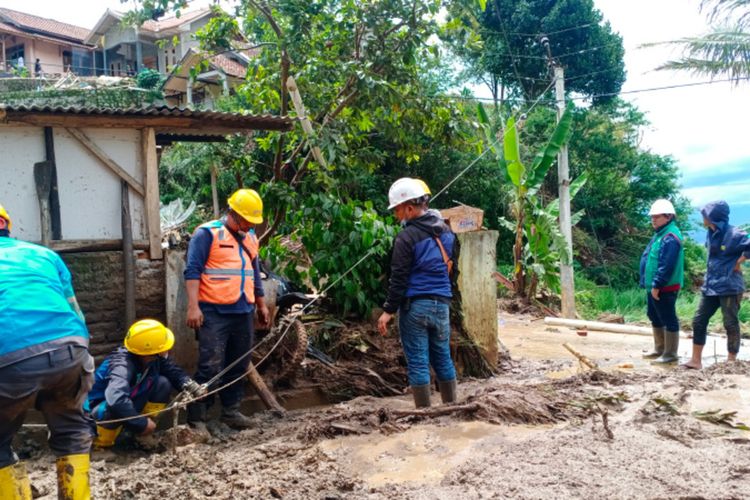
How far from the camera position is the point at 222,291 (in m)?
5.00

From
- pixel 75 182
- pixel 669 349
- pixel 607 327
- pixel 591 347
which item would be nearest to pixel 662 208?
pixel 669 349

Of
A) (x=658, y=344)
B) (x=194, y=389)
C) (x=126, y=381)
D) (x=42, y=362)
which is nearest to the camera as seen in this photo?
(x=42, y=362)

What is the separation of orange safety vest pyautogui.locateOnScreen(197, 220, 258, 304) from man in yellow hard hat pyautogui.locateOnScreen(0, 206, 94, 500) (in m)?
1.54

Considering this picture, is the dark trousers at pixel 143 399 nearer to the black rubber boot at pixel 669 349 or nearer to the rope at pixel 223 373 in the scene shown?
the rope at pixel 223 373

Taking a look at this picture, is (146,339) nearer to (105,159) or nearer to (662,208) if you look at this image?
(105,159)

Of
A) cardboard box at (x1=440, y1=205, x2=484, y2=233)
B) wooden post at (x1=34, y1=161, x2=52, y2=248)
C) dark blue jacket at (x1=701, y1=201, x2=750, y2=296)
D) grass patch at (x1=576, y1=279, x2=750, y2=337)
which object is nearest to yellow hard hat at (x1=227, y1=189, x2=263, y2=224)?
wooden post at (x1=34, y1=161, x2=52, y2=248)

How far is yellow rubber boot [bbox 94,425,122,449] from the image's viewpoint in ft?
15.1

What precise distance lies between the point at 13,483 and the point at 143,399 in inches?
62.4

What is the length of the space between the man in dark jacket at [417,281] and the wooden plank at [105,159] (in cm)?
246

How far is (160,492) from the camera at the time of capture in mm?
3785

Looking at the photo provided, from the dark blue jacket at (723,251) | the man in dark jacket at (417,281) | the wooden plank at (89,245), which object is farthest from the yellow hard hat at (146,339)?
the dark blue jacket at (723,251)

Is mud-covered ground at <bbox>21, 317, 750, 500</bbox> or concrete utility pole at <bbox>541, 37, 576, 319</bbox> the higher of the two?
concrete utility pole at <bbox>541, 37, 576, 319</bbox>

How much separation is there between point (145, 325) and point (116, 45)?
112 feet

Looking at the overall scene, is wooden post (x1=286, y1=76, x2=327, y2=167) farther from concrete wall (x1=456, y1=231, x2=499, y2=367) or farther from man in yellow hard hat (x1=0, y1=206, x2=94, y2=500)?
man in yellow hard hat (x1=0, y1=206, x2=94, y2=500)
